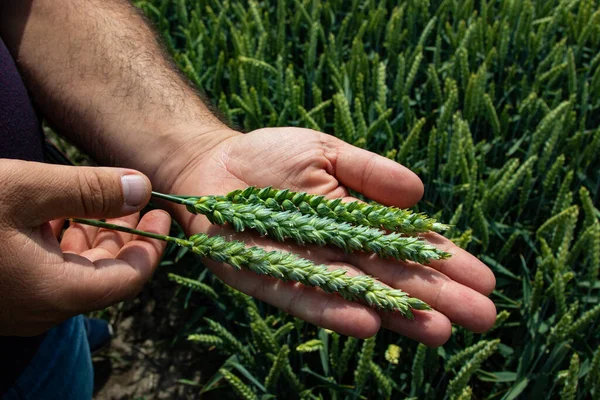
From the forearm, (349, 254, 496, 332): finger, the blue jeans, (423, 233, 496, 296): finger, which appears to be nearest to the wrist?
the forearm

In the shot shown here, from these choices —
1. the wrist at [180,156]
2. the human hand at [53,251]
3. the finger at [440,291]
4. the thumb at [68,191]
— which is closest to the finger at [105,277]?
the human hand at [53,251]

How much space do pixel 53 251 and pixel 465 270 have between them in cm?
105

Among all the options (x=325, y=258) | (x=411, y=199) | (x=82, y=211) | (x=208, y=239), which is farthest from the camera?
(x=411, y=199)

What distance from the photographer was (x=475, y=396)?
218 centimetres

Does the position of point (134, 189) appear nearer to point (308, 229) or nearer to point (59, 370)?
point (308, 229)

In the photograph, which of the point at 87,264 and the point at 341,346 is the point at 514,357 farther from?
the point at 87,264

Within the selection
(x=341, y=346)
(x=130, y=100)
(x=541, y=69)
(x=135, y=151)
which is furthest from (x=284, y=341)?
(x=541, y=69)

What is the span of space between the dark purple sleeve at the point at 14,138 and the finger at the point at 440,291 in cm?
93

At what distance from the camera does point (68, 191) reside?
1.33 metres

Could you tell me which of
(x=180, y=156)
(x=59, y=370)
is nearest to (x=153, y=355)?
(x=59, y=370)

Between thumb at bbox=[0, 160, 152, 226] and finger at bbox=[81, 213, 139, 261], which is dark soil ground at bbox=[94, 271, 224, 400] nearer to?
finger at bbox=[81, 213, 139, 261]

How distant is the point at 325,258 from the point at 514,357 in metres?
0.85

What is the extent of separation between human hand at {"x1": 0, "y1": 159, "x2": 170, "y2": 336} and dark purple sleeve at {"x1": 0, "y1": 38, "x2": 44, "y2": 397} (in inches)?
6.9

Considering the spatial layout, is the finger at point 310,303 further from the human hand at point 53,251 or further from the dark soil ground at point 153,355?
the dark soil ground at point 153,355
